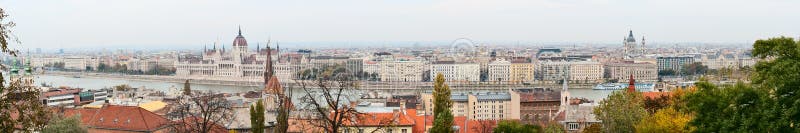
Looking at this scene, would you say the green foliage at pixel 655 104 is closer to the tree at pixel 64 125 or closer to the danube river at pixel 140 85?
the tree at pixel 64 125

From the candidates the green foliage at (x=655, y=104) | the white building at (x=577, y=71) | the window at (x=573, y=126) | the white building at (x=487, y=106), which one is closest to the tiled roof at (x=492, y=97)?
the white building at (x=487, y=106)

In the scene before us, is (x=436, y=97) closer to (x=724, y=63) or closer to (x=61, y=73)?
(x=724, y=63)

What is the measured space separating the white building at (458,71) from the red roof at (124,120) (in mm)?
31340

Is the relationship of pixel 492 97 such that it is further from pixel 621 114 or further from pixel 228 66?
pixel 228 66

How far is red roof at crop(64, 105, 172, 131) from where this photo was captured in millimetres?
10742

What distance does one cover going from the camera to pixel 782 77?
4891 mm

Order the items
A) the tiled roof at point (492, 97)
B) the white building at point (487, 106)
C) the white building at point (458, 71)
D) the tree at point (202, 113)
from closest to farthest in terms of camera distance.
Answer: the tree at point (202, 113) → the white building at point (487, 106) → the tiled roof at point (492, 97) → the white building at point (458, 71)

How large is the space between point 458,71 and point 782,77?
37.7 m

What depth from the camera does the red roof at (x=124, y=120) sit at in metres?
10.7

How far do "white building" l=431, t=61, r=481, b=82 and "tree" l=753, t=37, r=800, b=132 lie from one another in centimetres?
3659

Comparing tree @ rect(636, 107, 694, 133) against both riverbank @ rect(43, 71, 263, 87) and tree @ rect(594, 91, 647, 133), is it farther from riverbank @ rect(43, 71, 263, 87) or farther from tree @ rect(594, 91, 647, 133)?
riverbank @ rect(43, 71, 263, 87)

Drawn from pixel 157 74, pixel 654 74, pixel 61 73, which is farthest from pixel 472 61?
pixel 61 73

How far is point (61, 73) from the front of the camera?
186 ft

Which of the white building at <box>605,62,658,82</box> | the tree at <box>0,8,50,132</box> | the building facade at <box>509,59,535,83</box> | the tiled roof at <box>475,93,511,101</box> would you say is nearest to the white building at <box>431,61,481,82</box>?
the building facade at <box>509,59,535,83</box>
